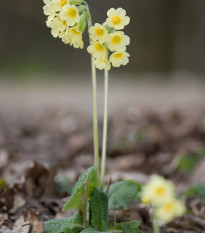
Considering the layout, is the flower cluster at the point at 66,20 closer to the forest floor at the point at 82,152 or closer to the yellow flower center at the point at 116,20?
the yellow flower center at the point at 116,20

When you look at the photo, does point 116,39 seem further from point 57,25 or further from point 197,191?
point 197,191

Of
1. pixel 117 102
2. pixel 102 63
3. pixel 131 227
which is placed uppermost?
pixel 117 102

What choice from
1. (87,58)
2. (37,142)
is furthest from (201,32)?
(37,142)

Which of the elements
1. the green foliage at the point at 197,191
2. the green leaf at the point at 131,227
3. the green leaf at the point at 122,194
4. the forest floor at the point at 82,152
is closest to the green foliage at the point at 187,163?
the forest floor at the point at 82,152

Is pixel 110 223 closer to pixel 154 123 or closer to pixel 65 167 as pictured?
pixel 65 167

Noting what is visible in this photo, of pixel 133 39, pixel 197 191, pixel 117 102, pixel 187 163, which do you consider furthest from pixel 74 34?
pixel 133 39

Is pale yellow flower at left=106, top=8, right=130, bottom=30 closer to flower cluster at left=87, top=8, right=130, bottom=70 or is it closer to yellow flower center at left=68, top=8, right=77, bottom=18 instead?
flower cluster at left=87, top=8, right=130, bottom=70
